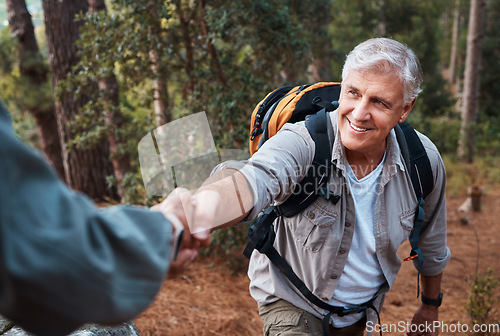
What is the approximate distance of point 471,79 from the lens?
10.8 meters

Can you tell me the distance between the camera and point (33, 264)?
0.70m

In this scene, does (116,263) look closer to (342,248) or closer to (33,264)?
(33,264)

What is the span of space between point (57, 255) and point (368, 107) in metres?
1.59

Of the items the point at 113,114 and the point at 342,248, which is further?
the point at 113,114

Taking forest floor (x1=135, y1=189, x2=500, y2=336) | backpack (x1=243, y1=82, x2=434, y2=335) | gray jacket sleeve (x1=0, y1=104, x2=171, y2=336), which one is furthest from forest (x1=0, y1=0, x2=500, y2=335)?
gray jacket sleeve (x1=0, y1=104, x2=171, y2=336)

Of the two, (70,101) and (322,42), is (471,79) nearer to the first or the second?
(322,42)

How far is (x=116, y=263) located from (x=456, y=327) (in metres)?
4.13

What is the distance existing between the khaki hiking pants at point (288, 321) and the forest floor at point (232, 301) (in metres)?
1.79

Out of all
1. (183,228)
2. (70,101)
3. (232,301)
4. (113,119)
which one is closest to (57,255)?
(183,228)

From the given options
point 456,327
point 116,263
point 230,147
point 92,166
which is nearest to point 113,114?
point 230,147

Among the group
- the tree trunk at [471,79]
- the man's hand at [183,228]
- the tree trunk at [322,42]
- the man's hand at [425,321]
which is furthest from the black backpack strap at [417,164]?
the tree trunk at [471,79]

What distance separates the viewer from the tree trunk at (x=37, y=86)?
28.2ft

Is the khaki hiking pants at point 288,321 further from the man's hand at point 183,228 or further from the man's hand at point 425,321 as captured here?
the man's hand at point 183,228

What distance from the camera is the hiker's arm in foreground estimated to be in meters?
2.61
